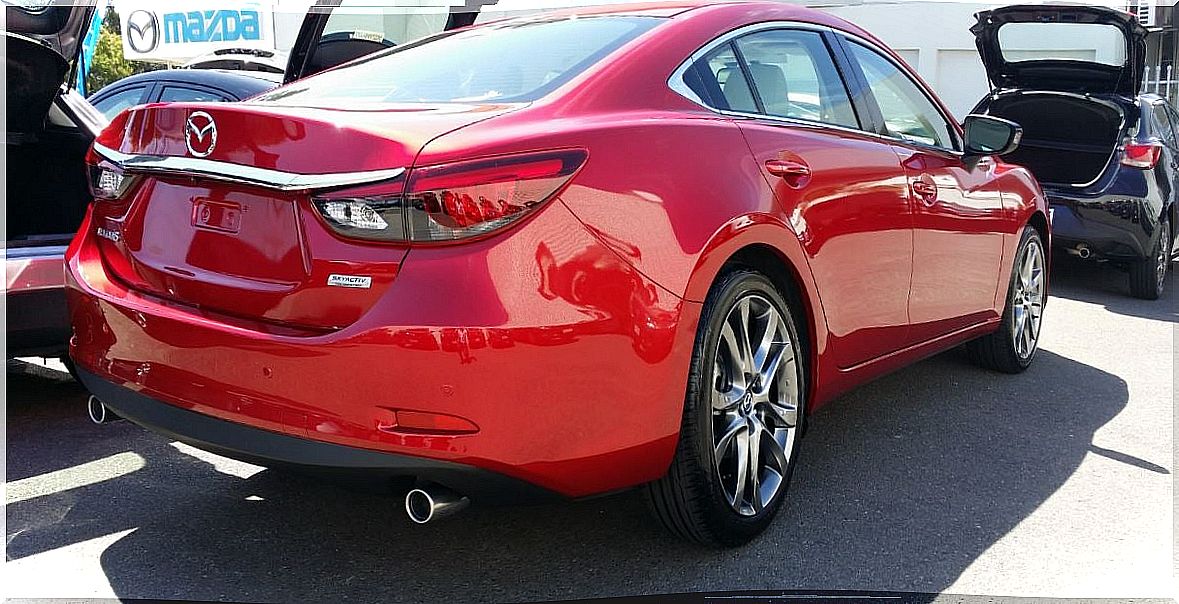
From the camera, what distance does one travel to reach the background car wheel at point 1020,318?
5320 mm

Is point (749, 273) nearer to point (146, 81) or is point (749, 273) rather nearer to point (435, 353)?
point (435, 353)

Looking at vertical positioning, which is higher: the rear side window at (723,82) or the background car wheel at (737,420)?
the rear side window at (723,82)

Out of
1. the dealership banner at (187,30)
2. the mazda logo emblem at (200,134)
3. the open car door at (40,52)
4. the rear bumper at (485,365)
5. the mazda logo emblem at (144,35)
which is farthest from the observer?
the mazda logo emblem at (144,35)

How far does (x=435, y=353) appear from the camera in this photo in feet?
8.17

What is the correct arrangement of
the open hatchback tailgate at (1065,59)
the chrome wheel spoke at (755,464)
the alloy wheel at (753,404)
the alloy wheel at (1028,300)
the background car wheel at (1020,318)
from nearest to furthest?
1. the alloy wheel at (753,404)
2. the chrome wheel spoke at (755,464)
3. the background car wheel at (1020,318)
4. the alloy wheel at (1028,300)
5. the open hatchback tailgate at (1065,59)

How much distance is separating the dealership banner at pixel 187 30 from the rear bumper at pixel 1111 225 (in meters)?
26.5

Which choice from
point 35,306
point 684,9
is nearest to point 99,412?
point 35,306

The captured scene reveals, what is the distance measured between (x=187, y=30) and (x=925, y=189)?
102 feet

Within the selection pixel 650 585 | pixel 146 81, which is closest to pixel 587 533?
pixel 650 585

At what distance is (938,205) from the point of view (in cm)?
434

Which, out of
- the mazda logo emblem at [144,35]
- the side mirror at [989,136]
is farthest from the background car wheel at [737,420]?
the mazda logo emblem at [144,35]

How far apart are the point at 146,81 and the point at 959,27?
21.0 metres

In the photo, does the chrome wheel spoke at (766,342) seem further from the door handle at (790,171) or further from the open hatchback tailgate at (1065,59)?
the open hatchback tailgate at (1065,59)

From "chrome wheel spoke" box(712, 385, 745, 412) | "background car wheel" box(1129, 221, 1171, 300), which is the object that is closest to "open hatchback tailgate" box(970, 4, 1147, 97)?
"background car wheel" box(1129, 221, 1171, 300)
